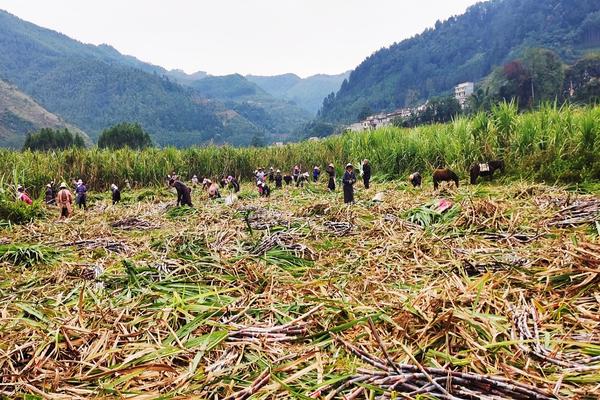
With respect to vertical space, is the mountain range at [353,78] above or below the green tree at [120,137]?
above

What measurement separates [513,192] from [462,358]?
19.3ft

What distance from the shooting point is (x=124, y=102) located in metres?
146

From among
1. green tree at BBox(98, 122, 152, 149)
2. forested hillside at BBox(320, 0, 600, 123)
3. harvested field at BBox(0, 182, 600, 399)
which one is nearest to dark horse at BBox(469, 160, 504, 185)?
harvested field at BBox(0, 182, 600, 399)

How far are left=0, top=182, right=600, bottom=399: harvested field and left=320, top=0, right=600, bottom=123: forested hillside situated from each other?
113m

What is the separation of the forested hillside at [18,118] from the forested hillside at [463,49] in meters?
87.2

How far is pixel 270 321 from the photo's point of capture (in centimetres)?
286

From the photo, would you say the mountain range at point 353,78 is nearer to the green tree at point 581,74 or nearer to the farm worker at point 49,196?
the green tree at point 581,74

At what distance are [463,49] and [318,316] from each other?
558 feet

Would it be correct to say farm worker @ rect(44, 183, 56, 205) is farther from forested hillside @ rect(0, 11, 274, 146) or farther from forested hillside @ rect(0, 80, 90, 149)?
forested hillside @ rect(0, 11, 274, 146)

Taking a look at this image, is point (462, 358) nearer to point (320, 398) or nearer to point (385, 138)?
point (320, 398)

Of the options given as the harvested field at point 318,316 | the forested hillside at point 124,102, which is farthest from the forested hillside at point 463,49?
the harvested field at point 318,316

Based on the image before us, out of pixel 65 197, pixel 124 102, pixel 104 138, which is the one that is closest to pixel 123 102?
pixel 124 102

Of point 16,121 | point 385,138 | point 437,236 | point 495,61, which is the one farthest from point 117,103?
point 437,236

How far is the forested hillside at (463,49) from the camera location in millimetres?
111062
